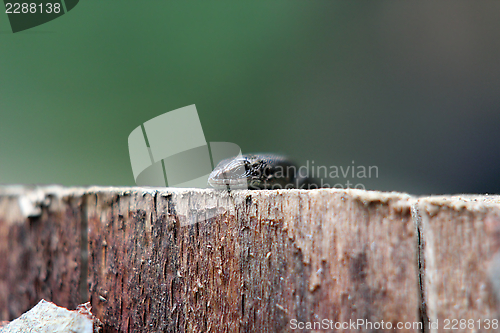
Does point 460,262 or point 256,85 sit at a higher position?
point 256,85

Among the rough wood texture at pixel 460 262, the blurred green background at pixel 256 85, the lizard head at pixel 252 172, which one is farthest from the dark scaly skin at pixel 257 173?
the blurred green background at pixel 256 85

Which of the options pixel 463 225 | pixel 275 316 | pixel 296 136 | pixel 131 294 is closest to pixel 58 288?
pixel 131 294

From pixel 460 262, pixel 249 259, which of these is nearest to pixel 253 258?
pixel 249 259

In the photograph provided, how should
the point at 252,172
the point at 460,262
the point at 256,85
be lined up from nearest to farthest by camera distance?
1. the point at 460,262
2. the point at 252,172
3. the point at 256,85

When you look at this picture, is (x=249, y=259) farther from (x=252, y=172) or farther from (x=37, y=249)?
(x=37, y=249)

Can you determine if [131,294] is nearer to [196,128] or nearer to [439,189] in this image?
[196,128]

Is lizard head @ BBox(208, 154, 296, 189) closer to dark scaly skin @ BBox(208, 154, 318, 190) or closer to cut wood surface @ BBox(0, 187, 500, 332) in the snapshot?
dark scaly skin @ BBox(208, 154, 318, 190)

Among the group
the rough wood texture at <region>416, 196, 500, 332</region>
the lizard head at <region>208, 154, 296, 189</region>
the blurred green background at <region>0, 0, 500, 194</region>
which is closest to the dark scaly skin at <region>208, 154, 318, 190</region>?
the lizard head at <region>208, 154, 296, 189</region>
